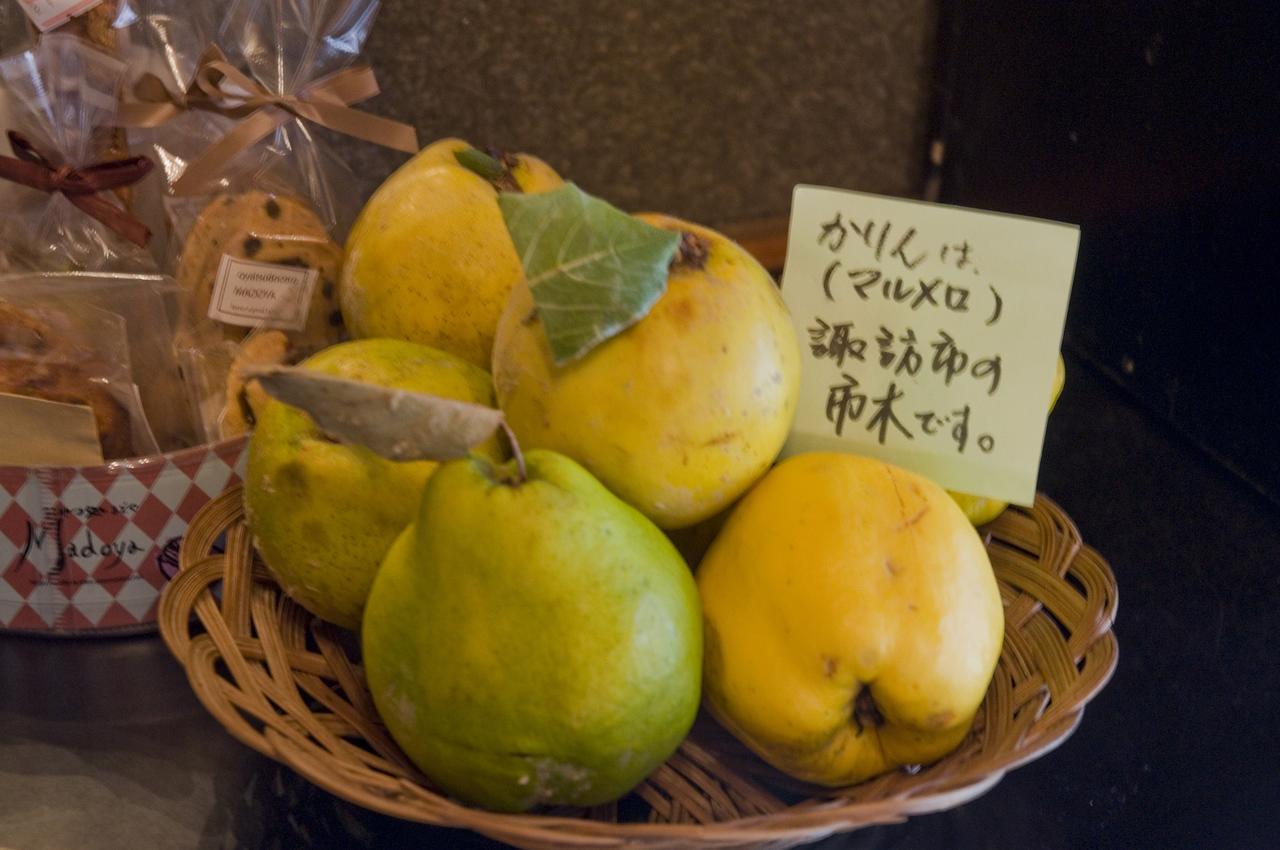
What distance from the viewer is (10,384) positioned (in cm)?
80

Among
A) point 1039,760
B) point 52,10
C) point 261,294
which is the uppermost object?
point 52,10

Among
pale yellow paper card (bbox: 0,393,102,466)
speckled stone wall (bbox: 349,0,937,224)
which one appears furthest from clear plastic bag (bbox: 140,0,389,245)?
pale yellow paper card (bbox: 0,393,102,466)

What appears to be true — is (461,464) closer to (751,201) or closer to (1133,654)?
(1133,654)

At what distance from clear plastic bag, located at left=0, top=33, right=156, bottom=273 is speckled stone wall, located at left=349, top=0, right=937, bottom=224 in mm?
257

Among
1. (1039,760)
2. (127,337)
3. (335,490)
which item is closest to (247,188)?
(127,337)

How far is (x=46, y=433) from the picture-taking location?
795mm

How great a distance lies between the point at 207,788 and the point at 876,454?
50 cm

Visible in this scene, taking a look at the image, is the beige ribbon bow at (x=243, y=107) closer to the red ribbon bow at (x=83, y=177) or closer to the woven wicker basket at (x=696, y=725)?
the red ribbon bow at (x=83, y=177)

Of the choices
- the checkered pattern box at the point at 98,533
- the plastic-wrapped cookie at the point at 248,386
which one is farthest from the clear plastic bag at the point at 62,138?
the checkered pattern box at the point at 98,533

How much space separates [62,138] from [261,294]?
22 cm

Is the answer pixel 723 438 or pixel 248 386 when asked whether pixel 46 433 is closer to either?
pixel 248 386

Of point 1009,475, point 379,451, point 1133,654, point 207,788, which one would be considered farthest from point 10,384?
point 1133,654

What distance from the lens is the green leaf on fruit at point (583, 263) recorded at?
23.5 inches

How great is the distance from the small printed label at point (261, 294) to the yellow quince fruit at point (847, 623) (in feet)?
1.52
